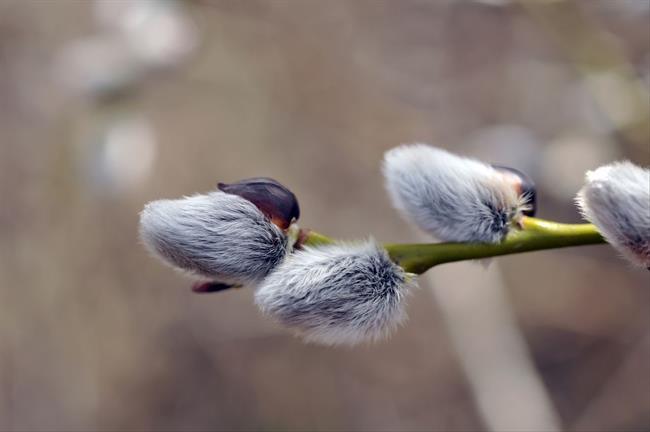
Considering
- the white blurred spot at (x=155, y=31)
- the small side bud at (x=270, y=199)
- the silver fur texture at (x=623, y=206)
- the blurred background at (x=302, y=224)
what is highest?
the white blurred spot at (x=155, y=31)

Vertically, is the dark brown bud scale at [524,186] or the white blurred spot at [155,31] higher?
the white blurred spot at [155,31]

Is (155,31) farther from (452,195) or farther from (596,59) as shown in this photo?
(452,195)

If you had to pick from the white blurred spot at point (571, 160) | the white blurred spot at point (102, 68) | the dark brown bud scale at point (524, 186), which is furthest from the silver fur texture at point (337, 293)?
the white blurred spot at point (102, 68)

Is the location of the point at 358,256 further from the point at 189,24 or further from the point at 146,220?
the point at 189,24

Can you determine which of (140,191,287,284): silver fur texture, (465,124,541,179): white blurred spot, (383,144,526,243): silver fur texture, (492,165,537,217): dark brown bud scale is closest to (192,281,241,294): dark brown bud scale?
(140,191,287,284): silver fur texture

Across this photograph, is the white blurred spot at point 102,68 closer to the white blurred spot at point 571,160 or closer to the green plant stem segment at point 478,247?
the white blurred spot at point 571,160

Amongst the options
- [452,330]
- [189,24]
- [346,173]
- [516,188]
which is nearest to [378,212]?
[346,173]

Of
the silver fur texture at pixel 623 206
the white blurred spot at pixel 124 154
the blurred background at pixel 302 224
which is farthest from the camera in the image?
the blurred background at pixel 302 224
